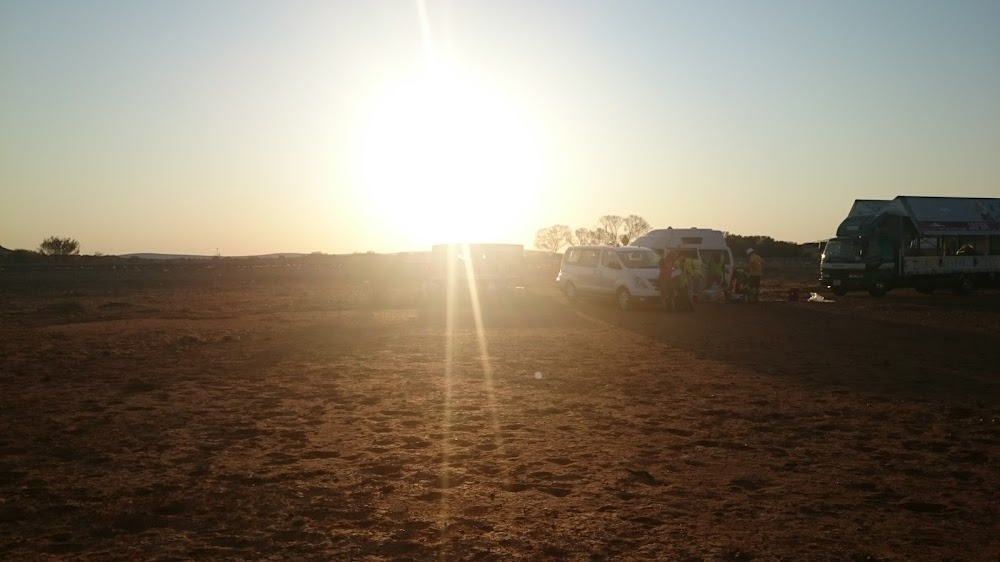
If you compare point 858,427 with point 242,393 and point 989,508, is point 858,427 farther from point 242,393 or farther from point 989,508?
point 242,393

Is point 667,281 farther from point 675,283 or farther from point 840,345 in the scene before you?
point 840,345

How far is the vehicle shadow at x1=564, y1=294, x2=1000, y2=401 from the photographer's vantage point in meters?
11.6

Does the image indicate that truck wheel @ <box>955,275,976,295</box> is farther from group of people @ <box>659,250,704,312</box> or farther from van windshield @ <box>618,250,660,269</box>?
van windshield @ <box>618,250,660,269</box>

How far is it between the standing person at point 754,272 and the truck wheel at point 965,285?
8883 millimetres

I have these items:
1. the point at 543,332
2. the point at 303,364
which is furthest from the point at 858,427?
the point at 543,332

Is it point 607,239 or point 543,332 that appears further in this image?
point 607,239

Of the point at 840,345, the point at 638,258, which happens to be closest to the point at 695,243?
the point at 638,258

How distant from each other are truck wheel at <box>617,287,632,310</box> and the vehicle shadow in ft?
0.94

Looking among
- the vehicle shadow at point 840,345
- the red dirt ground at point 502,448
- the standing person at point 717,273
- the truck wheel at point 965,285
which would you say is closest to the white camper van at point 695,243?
the standing person at point 717,273

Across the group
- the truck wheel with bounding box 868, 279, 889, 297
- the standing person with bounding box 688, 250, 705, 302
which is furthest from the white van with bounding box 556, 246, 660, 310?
the truck wheel with bounding box 868, 279, 889, 297

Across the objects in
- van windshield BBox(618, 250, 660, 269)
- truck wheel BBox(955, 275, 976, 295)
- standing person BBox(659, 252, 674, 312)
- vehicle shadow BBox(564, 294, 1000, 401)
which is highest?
van windshield BBox(618, 250, 660, 269)

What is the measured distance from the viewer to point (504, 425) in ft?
29.3

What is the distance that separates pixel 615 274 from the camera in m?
25.3

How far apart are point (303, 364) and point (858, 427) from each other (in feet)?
28.1
